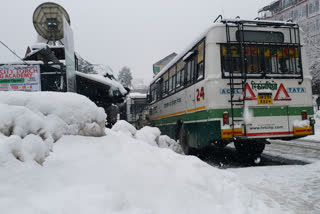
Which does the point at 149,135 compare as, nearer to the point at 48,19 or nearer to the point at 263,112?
the point at 263,112

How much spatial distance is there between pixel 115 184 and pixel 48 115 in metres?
1.64

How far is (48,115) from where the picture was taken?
3.94 meters

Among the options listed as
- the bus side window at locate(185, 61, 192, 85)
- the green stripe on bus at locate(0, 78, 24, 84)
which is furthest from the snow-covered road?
the green stripe on bus at locate(0, 78, 24, 84)

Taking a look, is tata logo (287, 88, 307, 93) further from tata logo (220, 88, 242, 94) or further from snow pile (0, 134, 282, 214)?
snow pile (0, 134, 282, 214)

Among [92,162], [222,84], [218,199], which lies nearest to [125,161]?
[92,162]

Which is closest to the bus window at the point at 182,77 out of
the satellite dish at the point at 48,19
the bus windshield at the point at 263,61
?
the bus windshield at the point at 263,61

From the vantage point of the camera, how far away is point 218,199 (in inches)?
144

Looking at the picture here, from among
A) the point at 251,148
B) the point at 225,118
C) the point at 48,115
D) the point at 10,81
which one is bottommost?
the point at 251,148

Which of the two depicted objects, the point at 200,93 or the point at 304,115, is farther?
the point at 200,93

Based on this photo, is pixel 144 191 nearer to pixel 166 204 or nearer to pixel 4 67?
pixel 166 204

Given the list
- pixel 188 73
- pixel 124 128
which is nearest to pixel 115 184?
pixel 124 128

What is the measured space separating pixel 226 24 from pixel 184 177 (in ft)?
15.4

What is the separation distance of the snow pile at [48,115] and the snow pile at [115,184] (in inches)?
8.1

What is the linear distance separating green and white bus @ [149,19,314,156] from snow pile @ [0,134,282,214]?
2.34 metres
